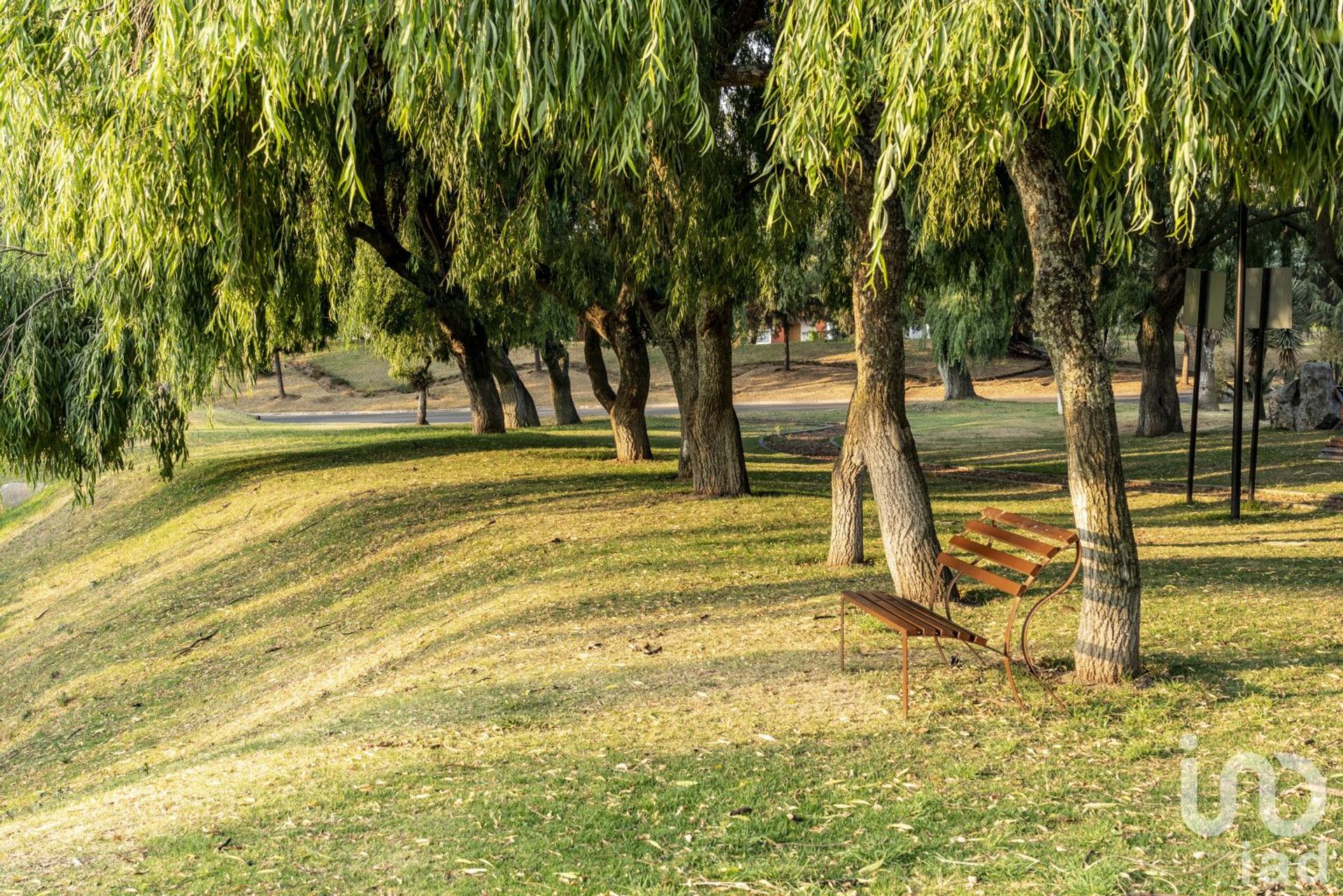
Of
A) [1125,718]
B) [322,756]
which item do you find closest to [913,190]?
[1125,718]

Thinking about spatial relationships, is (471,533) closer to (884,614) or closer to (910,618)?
Result: (884,614)

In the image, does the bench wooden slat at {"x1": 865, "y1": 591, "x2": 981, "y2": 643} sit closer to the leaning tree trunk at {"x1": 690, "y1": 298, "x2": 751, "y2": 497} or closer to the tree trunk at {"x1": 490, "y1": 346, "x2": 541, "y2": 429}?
the leaning tree trunk at {"x1": 690, "y1": 298, "x2": 751, "y2": 497}

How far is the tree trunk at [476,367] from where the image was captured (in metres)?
21.2

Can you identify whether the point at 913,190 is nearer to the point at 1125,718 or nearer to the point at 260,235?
the point at 260,235

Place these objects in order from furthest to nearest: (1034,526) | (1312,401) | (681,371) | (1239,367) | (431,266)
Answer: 1. (1312,401)
2. (431,266)
3. (681,371)
4. (1239,367)
5. (1034,526)

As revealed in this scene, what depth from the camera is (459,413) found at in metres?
40.5

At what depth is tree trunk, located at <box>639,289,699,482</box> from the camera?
1477 centimetres

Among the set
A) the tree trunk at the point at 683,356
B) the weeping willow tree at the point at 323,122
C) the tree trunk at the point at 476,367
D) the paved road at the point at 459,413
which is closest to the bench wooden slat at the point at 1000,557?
the weeping willow tree at the point at 323,122

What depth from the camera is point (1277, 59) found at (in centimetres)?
474

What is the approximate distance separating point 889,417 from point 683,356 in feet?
21.5

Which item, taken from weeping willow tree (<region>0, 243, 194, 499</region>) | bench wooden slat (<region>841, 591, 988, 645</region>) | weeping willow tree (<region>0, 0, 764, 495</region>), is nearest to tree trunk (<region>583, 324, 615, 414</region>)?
weeping willow tree (<region>0, 0, 764, 495</region>)

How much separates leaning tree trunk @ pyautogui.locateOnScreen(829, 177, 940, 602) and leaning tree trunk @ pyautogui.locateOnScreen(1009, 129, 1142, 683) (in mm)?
2216

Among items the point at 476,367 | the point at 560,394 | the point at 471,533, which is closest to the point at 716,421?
the point at 471,533

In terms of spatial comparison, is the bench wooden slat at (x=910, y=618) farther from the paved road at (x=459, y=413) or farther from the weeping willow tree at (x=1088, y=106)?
the paved road at (x=459, y=413)
